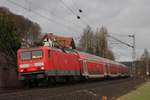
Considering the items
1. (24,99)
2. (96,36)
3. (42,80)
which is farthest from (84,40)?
(24,99)

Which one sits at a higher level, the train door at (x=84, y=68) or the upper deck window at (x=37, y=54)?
the upper deck window at (x=37, y=54)

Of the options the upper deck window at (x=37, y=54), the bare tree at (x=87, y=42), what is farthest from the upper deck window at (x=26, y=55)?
→ the bare tree at (x=87, y=42)

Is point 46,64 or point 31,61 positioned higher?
point 31,61

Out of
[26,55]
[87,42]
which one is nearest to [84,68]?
[26,55]

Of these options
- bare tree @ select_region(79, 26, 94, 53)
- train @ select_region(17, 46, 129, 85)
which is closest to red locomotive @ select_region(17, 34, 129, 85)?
train @ select_region(17, 46, 129, 85)

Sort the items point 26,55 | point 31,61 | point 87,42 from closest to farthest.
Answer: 1. point 31,61
2. point 26,55
3. point 87,42

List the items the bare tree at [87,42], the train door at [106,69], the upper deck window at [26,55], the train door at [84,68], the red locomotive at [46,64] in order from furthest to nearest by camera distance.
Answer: the bare tree at [87,42], the train door at [106,69], the train door at [84,68], the upper deck window at [26,55], the red locomotive at [46,64]

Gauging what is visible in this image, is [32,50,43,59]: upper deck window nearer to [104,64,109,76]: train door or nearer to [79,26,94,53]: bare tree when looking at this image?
[104,64,109,76]: train door

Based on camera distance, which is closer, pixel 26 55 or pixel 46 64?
pixel 46 64

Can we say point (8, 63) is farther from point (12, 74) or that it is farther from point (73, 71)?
point (73, 71)

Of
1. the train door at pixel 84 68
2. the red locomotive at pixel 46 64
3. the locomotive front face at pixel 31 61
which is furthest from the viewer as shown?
the train door at pixel 84 68

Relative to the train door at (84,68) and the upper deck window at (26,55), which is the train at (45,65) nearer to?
the upper deck window at (26,55)

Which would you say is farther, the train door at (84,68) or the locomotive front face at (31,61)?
the train door at (84,68)

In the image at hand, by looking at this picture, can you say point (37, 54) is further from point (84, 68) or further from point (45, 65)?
point (84, 68)
